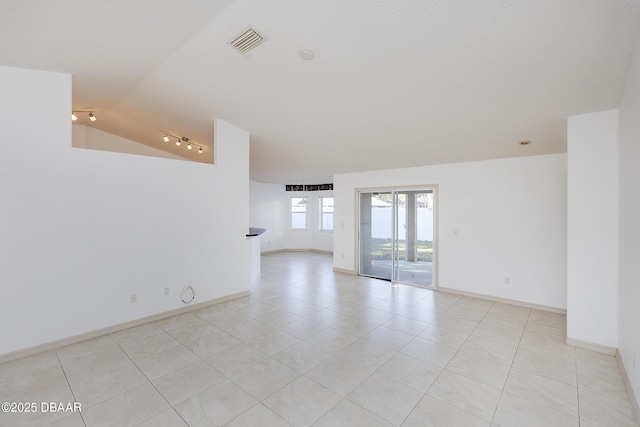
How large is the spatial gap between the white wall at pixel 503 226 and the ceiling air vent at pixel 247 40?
12.9 ft

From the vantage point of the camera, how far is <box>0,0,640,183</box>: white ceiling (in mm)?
2018

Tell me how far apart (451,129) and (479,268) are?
255 cm

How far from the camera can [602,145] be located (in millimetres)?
2889

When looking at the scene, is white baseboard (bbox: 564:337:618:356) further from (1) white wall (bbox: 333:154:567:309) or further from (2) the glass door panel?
(2) the glass door panel

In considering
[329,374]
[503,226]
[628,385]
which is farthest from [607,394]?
[503,226]

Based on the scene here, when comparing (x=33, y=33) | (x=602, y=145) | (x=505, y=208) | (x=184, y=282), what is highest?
(x=33, y=33)

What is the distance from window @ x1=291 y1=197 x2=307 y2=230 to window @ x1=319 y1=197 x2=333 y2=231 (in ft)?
2.17

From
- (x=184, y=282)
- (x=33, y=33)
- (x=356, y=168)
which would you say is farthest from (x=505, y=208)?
(x=33, y=33)

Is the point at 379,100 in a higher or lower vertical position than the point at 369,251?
higher

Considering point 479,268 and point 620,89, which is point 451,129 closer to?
point 620,89

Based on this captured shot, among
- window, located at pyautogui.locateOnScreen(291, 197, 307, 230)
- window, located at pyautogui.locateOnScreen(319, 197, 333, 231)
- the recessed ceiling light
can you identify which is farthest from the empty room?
window, located at pyautogui.locateOnScreen(291, 197, 307, 230)

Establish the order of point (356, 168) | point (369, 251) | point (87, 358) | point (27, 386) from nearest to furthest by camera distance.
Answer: point (27, 386) → point (87, 358) → point (356, 168) → point (369, 251)

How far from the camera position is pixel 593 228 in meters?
2.95

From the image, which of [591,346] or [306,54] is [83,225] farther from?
[591,346]
